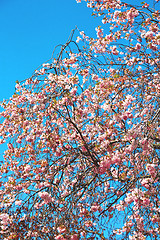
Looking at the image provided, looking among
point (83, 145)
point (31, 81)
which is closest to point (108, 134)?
point (83, 145)

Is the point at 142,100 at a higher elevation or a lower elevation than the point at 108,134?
higher

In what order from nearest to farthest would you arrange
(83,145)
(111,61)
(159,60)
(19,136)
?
(83,145)
(19,136)
(159,60)
(111,61)

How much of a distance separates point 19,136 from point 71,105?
0.98 meters

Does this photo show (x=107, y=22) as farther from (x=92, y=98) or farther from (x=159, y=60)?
(x=92, y=98)

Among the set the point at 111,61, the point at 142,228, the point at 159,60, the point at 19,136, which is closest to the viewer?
the point at 142,228

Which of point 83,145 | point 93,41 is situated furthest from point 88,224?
point 93,41

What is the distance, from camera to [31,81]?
5.02 meters

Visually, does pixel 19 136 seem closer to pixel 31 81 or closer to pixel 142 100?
pixel 31 81

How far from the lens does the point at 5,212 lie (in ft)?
14.2

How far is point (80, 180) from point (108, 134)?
85cm

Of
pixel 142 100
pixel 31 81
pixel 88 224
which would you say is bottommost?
pixel 88 224

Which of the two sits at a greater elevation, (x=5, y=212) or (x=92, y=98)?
(x=92, y=98)

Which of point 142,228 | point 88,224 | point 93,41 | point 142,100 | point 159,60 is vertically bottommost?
point 142,228

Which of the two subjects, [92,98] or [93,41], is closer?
[92,98]
